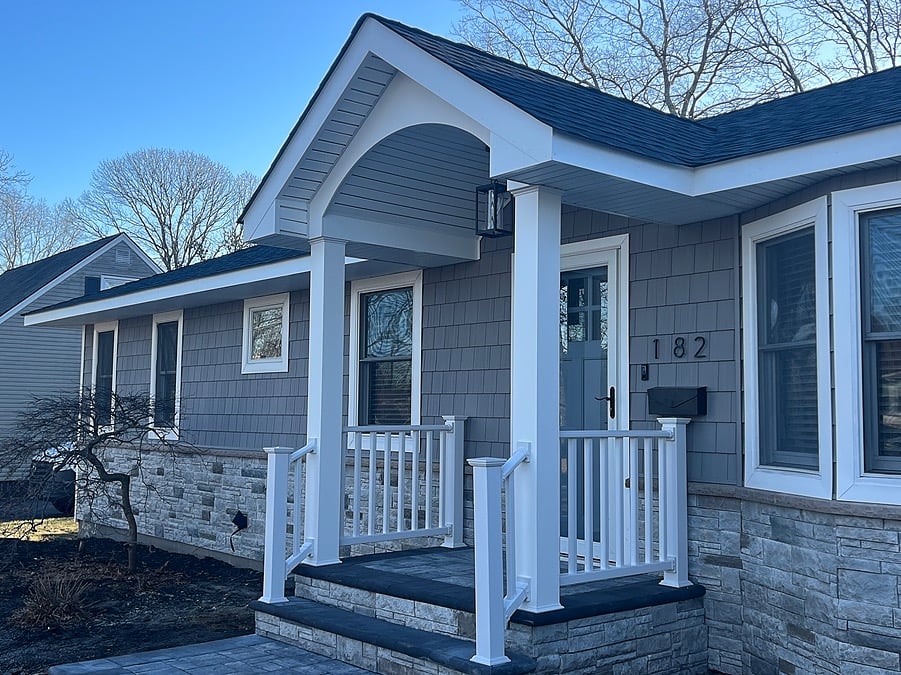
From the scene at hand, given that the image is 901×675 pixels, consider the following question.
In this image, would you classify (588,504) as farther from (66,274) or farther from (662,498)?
(66,274)

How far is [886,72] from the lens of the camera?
5844 millimetres

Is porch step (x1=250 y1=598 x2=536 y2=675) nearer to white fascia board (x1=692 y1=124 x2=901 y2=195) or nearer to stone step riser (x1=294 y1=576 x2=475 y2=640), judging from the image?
stone step riser (x1=294 y1=576 x2=475 y2=640)

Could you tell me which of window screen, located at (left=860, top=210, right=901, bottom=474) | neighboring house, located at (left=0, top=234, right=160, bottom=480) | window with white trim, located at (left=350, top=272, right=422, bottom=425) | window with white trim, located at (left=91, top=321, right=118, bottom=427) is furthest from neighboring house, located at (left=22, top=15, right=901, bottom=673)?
neighboring house, located at (left=0, top=234, right=160, bottom=480)

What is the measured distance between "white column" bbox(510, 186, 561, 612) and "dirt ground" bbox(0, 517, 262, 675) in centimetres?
287

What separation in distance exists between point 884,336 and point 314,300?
134 inches

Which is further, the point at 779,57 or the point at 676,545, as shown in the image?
the point at 779,57

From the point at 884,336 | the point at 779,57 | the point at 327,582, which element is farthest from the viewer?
the point at 779,57

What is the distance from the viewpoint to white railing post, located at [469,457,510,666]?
4070 millimetres

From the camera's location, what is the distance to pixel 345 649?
16.3ft

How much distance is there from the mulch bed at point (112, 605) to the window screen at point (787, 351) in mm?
3836

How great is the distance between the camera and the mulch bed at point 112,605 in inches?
239

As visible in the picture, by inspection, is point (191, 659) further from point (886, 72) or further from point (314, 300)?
point (886, 72)

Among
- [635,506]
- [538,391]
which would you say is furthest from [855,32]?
[538,391]

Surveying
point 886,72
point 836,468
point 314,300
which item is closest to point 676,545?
point 836,468
